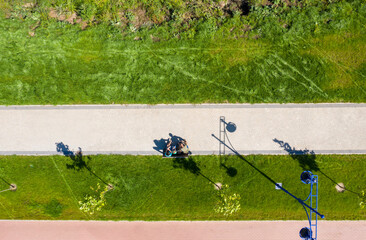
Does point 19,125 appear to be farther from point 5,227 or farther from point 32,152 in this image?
point 5,227

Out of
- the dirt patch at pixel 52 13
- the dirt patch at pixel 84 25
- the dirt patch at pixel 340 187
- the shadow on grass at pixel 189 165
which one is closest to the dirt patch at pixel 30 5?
the dirt patch at pixel 52 13

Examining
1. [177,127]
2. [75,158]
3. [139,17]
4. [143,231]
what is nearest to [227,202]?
[177,127]

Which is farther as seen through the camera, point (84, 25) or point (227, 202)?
point (84, 25)

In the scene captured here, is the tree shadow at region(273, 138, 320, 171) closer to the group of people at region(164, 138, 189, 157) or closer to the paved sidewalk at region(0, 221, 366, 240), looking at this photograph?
the paved sidewalk at region(0, 221, 366, 240)

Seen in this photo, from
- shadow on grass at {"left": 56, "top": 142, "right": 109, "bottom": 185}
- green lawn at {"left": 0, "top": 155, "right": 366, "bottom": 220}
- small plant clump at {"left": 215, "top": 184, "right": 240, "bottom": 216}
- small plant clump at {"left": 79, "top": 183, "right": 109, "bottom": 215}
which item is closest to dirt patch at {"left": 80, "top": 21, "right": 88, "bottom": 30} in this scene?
shadow on grass at {"left": 56, "top": 142, "right": 109, "bottom": 185}

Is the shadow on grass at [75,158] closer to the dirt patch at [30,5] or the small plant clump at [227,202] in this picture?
the small plant clump at [227,202]

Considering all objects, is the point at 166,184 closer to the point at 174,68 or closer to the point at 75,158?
the point at 75,158

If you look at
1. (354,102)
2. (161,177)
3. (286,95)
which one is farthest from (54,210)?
(354,102)
